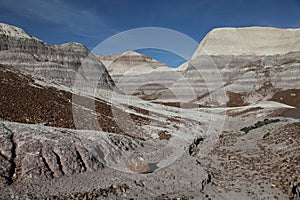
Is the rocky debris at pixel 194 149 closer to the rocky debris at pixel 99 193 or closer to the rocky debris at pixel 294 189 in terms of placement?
the rocky debris at pixel 294 189

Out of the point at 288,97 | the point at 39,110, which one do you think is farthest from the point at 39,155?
the point at 288,97

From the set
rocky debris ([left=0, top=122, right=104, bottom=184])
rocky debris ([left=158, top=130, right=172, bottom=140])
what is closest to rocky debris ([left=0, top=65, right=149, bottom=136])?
rocky debris ([left=158, top=130, right=172, bottom=140])

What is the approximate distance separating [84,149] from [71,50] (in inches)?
2274

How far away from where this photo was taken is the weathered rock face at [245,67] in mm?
81562

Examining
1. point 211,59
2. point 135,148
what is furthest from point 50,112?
point 211,59

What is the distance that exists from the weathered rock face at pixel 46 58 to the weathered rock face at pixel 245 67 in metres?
41.3

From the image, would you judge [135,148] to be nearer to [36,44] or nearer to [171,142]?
[171,142]

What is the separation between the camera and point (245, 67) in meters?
104

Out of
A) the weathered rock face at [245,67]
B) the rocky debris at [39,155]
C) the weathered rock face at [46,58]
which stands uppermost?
the weathered rock face at [245,67]

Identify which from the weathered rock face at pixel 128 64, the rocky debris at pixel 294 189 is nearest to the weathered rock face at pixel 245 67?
the weathered rock face at pixel 128 64

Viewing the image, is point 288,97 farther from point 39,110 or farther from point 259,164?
point 39,110

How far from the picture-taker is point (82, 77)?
58.2 meters

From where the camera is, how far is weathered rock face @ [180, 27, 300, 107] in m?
81.6

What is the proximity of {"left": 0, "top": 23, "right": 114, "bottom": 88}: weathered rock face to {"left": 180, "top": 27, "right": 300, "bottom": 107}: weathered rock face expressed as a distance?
41.3 m
